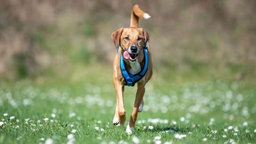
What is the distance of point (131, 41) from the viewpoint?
325 inches

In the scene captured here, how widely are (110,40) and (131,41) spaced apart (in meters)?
18.1

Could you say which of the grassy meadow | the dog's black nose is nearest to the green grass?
the grassy meadow

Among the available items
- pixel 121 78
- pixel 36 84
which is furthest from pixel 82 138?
pixel 36 84

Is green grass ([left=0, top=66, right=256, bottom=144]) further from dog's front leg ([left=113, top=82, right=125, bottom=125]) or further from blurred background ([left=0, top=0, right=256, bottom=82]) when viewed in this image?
blurred background ([left=0, top=0, right=256, bottom=82])

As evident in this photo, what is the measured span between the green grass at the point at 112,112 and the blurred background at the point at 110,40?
107cm

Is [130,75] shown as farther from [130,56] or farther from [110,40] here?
[110,40]

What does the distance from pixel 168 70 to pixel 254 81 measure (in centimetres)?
420

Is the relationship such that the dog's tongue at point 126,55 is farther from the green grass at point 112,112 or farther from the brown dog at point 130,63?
the green grass at point 112,112

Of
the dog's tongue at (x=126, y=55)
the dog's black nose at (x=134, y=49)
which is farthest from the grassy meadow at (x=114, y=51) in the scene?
the dog's black nose at (x=134, y=49)

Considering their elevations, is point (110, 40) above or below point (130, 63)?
above

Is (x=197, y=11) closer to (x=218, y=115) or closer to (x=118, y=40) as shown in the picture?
(x=218, y=115)

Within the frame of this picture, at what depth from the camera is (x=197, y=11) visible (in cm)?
2906

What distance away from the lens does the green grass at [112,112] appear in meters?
7.07

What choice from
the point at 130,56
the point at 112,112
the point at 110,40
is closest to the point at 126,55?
the point at 130,56
